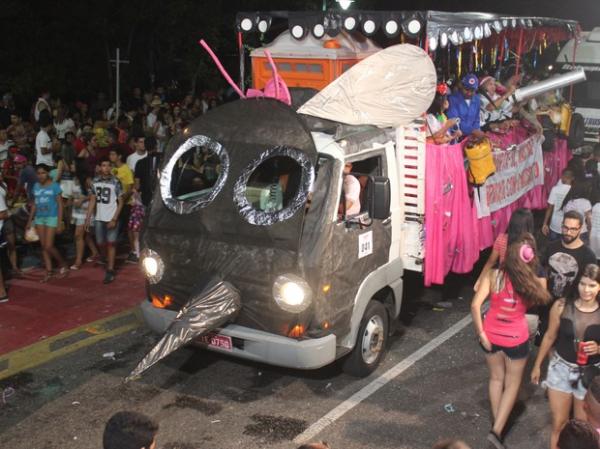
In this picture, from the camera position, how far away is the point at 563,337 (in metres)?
5.73

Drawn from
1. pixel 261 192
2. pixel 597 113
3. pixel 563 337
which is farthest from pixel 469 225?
pixel 597 113

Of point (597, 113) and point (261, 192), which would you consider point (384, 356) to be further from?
point (597, 113)

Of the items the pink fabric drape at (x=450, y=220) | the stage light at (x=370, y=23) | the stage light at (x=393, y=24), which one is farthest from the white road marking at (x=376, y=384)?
the stage light at (x=370, y=23)

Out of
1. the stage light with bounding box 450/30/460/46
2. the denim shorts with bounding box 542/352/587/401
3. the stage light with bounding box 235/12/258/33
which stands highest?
the stage light with bounding box 235/12/258/33

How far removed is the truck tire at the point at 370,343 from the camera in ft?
24.4

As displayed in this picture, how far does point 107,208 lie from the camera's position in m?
10.2

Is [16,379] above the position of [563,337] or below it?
below

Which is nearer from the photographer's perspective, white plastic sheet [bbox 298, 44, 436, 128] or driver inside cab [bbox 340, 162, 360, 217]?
driver inside cab [bbox 340, 162, 360, 217]

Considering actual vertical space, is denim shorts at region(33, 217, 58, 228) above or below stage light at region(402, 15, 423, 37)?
below

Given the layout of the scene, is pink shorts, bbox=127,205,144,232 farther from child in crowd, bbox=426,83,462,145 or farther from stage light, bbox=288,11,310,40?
child in crowd, bbox=426,83,462,145

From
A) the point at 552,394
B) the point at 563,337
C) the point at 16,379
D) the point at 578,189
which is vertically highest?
the point at 578,189

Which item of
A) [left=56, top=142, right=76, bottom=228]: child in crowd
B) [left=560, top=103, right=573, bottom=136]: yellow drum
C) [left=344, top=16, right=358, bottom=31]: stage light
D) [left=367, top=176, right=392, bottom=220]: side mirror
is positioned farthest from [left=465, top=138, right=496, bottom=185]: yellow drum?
[left=56, top=142, right=76, bottom=228]: child in crowd

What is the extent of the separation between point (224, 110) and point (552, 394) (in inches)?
151

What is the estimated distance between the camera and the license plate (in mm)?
6906
